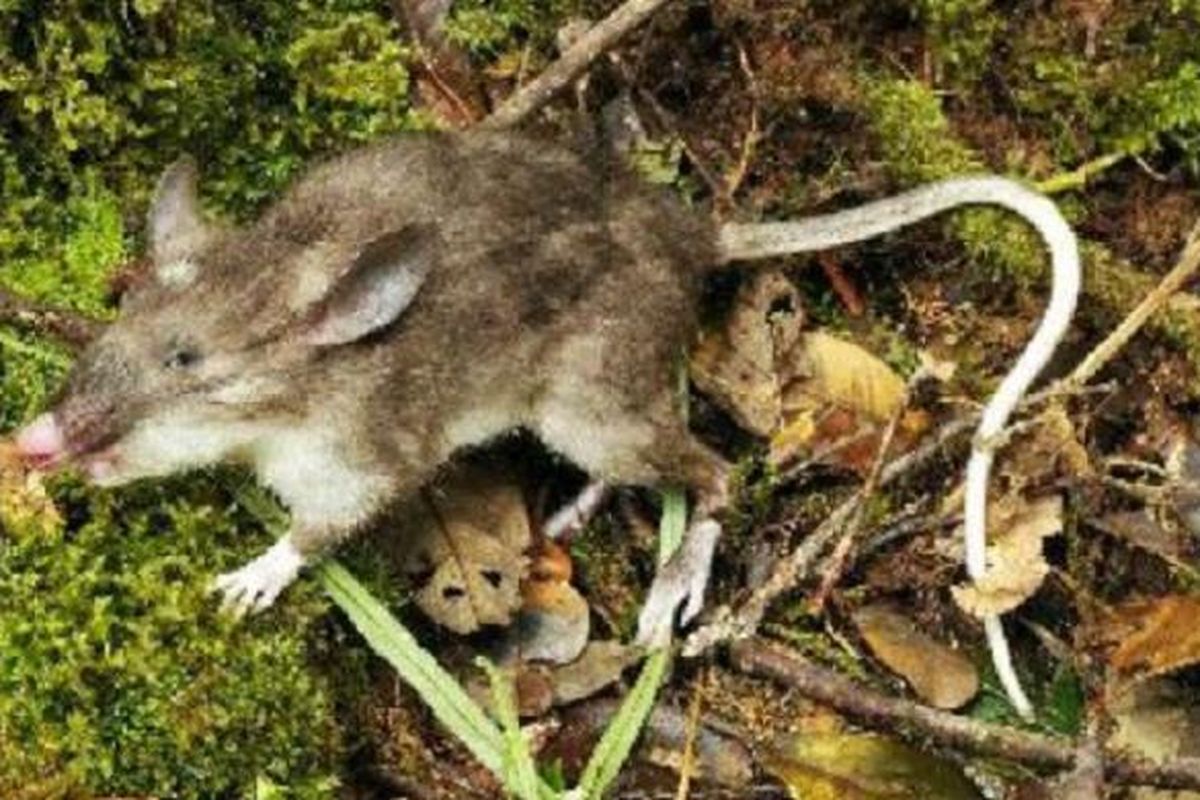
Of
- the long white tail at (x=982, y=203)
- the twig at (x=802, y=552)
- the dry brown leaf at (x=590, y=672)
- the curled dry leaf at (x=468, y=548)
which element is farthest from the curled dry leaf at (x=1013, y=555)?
the curled dry leaf at (x=468, y=548)

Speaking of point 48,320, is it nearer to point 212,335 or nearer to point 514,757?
point 212,335

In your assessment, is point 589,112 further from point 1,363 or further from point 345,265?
point 1,363

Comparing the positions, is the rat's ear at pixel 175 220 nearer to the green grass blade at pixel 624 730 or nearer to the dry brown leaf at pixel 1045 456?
the green grass blade at pixel 624 730

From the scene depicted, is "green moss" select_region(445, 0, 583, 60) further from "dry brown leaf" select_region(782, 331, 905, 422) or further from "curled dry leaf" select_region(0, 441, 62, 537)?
"curled dry leaf" select_region(0, 441, 62, 537)

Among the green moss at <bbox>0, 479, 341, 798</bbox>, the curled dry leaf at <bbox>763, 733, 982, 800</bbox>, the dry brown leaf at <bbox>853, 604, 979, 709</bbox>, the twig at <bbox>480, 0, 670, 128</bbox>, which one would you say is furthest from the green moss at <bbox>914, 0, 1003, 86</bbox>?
the green moss at <bbox>0, 479, 341, 798</bbox>

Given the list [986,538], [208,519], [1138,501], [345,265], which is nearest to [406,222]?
[345,265]

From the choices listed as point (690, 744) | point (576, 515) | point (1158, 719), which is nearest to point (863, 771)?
point (690, 744)
